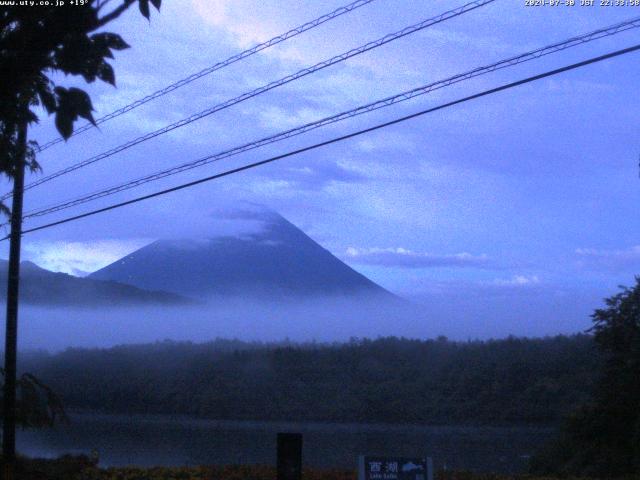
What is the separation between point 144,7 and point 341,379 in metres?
23.1

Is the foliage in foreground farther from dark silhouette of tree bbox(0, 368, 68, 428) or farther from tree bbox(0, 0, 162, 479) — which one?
tree bbox(0, 0, 162, 479)

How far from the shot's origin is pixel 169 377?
30.9 metres

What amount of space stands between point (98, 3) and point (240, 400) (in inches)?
935

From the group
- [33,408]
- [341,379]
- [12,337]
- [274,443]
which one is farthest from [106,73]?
[341,379]

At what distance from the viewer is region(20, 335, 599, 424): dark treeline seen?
917 inches

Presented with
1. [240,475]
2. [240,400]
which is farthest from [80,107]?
[240,400]

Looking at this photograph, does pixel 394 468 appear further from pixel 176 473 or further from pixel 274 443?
pixel 274 443

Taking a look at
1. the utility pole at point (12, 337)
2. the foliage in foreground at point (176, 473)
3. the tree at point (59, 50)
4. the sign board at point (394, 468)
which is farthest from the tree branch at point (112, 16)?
the utility pole at point (12, 337)

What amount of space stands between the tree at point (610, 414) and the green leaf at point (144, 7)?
43.3 ft

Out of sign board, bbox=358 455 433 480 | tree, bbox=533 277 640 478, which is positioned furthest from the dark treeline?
sign board, bbox=358 455 433 480

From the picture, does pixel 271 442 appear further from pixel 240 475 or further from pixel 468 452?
pixel 240 475

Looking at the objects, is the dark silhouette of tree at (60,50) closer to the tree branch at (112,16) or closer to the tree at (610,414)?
the tree branch at (112,16)

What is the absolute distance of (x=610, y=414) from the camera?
1708 centimetres

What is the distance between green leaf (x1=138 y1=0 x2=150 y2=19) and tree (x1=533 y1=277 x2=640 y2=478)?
13.2 m
